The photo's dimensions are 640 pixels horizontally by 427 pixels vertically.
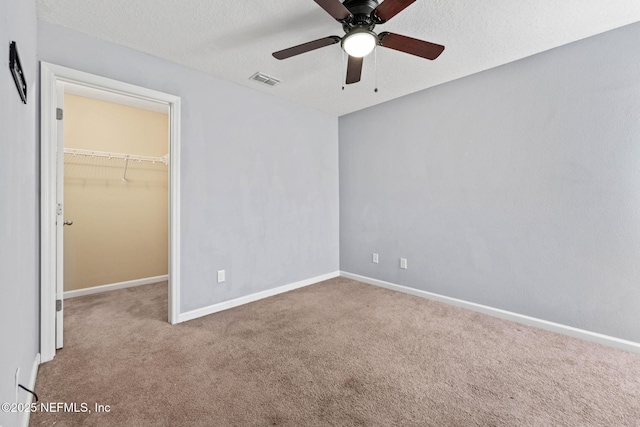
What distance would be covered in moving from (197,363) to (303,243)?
203 centimetres

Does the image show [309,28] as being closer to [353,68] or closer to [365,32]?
[353,68]

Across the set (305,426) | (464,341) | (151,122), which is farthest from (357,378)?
(151,122)

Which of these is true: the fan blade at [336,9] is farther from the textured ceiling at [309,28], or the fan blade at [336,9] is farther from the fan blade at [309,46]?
the textured ceiling at [309,28]

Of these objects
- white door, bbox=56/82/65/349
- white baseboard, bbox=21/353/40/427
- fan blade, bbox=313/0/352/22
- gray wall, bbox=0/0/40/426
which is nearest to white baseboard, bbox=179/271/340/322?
white door, bbox=56/82/65/349

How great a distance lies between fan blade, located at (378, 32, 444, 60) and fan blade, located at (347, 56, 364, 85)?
22 cm

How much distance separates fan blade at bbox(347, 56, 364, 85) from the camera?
2053 mm

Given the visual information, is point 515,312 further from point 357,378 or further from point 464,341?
point 357,378

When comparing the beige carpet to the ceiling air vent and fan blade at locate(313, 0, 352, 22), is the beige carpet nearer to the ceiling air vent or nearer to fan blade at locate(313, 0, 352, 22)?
fan blade at locate(313, 0, 352, 22)

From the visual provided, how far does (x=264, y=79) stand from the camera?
2.95 meters

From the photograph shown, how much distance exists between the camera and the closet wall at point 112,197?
3.47m

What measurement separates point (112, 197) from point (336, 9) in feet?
12.2

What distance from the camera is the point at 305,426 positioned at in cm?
141

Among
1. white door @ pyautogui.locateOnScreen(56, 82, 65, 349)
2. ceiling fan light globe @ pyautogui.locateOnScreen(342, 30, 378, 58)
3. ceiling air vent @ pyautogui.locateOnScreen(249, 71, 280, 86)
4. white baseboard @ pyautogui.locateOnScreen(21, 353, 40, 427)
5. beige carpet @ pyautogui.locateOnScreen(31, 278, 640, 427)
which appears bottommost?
beige carpet @ pyautogui.locateOnScreen(31, 278, 640, 427)

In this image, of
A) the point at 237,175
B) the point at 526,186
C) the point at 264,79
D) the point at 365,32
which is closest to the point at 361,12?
the point at 365,32
